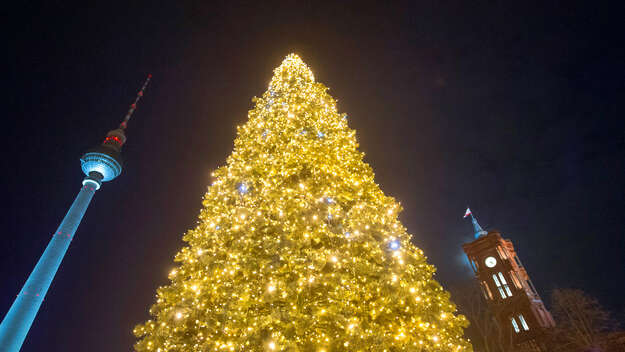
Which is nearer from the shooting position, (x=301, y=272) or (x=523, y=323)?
(x=301, y=272)

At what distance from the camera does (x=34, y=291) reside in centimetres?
2816

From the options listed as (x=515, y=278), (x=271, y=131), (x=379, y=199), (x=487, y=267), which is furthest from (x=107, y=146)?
(x=515, y=278)

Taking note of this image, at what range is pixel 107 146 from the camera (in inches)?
1708

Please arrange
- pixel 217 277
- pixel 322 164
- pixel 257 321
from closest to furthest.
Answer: pixel 257 321 < pixel 217 277 < pixel 322 164

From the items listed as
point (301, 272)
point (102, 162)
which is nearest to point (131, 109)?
point (102, 162)

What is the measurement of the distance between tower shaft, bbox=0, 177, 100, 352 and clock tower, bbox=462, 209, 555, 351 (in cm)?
4786

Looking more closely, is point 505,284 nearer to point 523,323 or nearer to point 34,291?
point 523,323

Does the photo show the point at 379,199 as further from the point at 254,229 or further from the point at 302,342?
the point at 302,342

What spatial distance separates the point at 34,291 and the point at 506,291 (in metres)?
57.3

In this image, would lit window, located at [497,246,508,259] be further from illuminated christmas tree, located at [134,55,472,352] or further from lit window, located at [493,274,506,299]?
illuminated christmas tree, located at [134,55,472,352]

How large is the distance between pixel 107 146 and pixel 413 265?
166 ft

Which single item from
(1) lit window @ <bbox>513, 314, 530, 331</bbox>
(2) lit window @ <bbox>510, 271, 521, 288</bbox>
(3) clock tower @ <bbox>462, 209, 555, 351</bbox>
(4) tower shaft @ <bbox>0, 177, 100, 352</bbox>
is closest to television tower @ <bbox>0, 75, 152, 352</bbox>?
(4) tower shaft @ <bbox>0, 177, 100, 352</bbox>

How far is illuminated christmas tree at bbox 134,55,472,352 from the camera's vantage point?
486 centimetres

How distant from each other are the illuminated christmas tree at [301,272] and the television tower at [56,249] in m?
32.2
